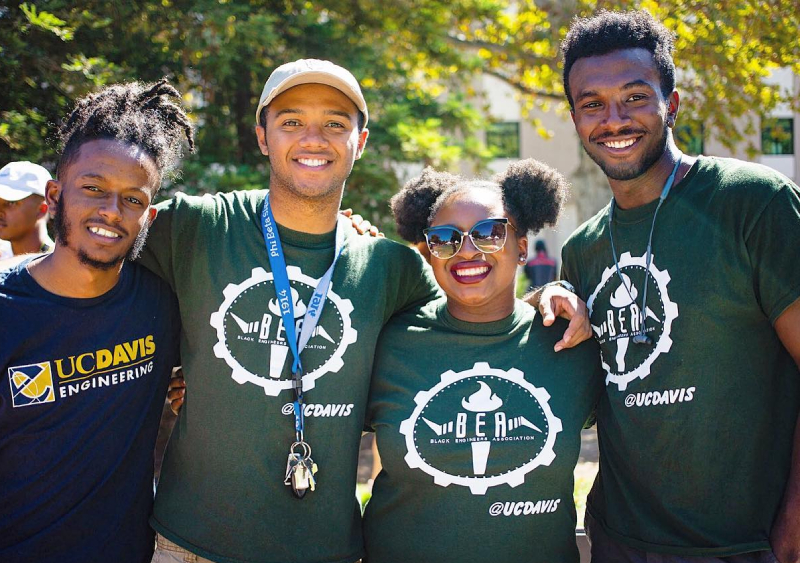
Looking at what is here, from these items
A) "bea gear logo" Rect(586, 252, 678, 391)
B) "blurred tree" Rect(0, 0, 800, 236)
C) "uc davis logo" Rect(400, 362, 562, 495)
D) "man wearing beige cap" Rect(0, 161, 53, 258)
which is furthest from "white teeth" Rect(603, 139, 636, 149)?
"blurred tree" Rect(0, 0, 800, 236)

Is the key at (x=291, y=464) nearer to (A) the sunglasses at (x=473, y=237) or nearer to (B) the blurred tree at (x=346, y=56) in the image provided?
(A) the sunglasses at (x=473, y=237)

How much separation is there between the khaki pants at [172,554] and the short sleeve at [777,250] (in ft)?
7.88

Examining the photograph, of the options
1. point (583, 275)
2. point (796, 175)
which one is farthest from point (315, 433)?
point (796, 175)

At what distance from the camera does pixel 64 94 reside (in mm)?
6883

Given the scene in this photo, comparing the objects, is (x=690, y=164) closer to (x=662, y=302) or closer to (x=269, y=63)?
(x=662, y=302)

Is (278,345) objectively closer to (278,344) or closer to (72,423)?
(278,344)

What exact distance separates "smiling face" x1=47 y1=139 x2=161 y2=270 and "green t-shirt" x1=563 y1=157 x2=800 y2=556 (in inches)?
83.7

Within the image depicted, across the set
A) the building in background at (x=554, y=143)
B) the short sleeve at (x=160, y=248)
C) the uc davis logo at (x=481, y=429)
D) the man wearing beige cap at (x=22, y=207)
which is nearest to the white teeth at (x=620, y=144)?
the uc davis logo at (x=481, y=429)

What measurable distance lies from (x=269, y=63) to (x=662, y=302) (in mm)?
6617

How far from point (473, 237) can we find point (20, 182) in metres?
3.80

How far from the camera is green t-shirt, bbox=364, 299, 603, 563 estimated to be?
2.99 m

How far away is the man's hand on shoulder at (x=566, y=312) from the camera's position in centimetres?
320

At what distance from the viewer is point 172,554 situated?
9.98 ft

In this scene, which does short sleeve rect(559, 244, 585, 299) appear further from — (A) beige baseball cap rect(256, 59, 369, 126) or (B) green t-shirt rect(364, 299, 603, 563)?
(A) beige baseball cap rect(256, 59, 369, 126)
